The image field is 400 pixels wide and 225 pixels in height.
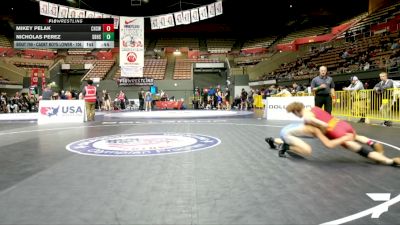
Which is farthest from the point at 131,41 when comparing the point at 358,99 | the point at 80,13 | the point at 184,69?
the point at 184,69

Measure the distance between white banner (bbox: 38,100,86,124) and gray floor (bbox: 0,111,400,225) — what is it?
712cm

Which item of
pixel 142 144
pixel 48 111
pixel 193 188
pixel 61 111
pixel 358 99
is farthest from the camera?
pixel 61 111

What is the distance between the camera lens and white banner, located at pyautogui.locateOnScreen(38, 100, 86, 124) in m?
12.0

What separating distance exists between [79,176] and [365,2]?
3200 cm

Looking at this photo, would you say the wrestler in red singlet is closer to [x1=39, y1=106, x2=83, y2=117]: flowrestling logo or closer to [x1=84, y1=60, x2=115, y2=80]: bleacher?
[x1=39, y1=106, x2=83, y2=117]: flowrestling logo

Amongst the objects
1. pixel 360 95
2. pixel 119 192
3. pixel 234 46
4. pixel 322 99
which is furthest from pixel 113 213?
pixel 234 46

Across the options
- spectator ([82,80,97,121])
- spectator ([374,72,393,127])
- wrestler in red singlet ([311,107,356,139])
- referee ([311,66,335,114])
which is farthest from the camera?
spectator ([82,80,97,121])

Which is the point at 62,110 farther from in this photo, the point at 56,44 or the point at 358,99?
the point at 358,99

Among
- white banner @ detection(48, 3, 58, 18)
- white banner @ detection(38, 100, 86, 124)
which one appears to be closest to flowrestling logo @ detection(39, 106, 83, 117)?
white banner @ detection(38, 100, 86, 124)

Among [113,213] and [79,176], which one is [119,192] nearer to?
→ [113,213]

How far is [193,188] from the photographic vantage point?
3273mm
